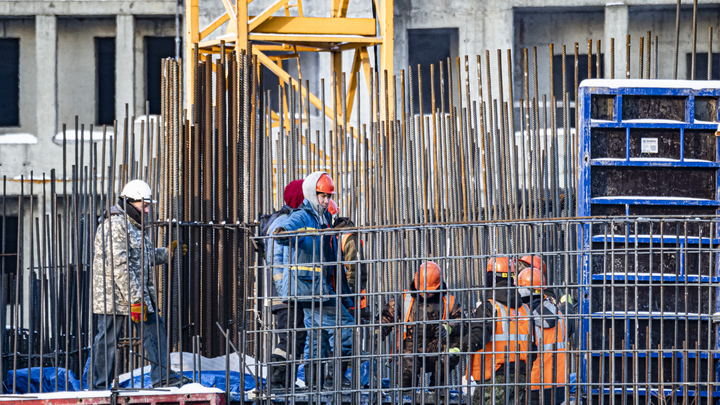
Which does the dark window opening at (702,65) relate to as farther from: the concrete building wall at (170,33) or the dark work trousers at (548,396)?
the dark work trousers at (548,396)

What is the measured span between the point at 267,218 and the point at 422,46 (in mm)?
12039

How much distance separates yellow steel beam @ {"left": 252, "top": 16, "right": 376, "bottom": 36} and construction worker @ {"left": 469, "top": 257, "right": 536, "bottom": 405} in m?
6.79

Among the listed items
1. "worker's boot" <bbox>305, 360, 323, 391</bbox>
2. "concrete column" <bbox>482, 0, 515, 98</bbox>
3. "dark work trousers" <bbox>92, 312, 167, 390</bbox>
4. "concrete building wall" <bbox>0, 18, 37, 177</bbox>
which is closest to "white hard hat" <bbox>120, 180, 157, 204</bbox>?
"dark work trousers" <bbox>92, 312, 167, 390</bbox>

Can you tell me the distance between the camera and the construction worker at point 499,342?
212 inches

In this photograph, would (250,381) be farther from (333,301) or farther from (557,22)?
(557,22)

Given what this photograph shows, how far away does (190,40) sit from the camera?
512 inches

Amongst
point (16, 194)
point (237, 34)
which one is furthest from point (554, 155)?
point (16, 194)

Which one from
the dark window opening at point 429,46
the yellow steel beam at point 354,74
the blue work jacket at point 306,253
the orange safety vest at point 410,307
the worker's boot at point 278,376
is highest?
the dark window opening at point 429,46

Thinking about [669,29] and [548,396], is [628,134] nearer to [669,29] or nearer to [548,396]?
[548,396]

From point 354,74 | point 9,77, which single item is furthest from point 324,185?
point 9,77

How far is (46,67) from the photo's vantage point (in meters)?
18.8

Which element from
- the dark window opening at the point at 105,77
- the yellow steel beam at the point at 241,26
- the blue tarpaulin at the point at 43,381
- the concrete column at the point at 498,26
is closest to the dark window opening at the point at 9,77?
the dark window opening at the point at 105,77

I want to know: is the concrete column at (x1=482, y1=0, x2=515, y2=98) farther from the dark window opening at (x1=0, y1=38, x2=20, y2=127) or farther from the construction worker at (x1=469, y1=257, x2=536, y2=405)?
the construction worker at (x1=469, y1=257, x2=536, y2=405)

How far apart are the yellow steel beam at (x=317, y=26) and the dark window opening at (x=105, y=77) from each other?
285 inches
